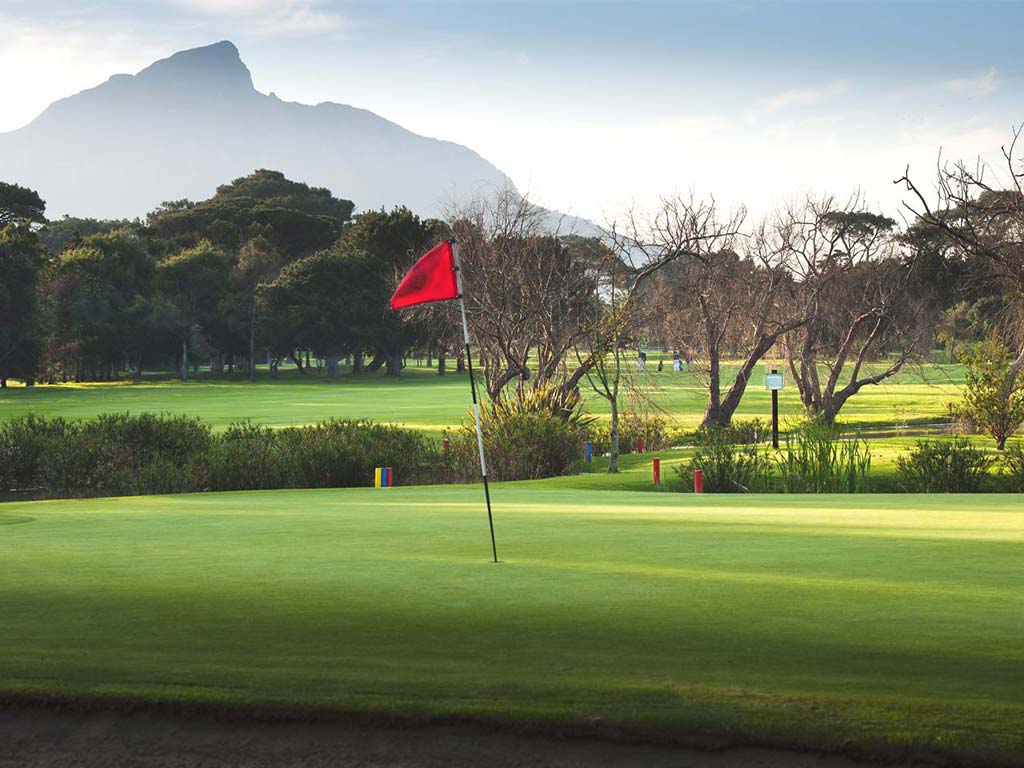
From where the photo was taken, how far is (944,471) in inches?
878

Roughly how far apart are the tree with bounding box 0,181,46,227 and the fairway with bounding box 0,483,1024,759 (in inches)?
3196

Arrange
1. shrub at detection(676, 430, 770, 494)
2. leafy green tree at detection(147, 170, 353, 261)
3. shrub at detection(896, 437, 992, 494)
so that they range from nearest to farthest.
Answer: shrub at detection(896, 437, 992, 494) → shrub at detection(676, 430, 770, 494) → leafy green tree at detection(147, 170, 353, 261)

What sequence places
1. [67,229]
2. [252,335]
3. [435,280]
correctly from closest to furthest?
[435,280], [252,335], [67,229]

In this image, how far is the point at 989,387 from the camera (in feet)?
100

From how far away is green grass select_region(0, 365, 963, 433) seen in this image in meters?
49.1

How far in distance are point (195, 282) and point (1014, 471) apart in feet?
265

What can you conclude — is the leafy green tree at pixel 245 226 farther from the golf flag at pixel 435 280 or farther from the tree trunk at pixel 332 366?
the golf flag at pixel 435 280

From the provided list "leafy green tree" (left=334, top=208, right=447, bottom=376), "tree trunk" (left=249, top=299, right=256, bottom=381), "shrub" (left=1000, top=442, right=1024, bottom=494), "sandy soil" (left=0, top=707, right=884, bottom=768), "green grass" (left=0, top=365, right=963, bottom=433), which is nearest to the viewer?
"sandy soil" (left=0, top=707, right=884, bottom=768)

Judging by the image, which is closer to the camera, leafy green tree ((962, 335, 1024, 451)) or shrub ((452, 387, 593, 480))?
shrub ((452, 387, 593, 480))

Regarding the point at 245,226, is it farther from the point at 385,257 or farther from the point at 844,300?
the point at 844,300

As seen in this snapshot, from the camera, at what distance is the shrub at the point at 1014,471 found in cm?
2203

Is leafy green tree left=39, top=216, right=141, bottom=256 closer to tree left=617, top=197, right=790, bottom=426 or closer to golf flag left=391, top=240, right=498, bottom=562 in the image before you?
tree left=617, top=197, right=790, bottom=426

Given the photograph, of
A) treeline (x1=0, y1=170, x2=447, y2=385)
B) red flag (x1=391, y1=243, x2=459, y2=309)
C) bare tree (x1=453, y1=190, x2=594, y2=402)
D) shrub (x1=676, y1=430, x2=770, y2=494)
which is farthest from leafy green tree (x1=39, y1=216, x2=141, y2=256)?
red flag (x1=391, y1=243, x2=459, y2=309)

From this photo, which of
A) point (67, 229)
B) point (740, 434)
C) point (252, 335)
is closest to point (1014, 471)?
point (740, 434)
